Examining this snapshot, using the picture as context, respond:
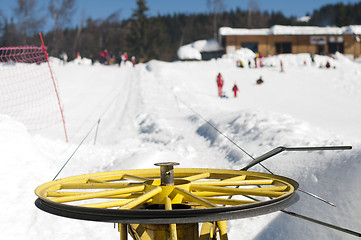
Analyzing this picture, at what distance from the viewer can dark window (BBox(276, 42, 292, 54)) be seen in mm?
55094

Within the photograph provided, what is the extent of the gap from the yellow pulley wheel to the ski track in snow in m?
2.00

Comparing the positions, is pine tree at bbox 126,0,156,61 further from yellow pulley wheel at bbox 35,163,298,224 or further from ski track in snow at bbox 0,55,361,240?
yellow pulley wheel at bbox 35,163,298,224

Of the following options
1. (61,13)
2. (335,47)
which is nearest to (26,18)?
(61,13)

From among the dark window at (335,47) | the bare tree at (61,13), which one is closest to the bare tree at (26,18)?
the bare tree at (61,13)

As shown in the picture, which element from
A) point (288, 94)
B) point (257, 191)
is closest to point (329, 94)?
point (288, 94)

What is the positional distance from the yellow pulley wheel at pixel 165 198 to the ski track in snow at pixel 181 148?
6.55 feet

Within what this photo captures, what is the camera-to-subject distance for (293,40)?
54.8m

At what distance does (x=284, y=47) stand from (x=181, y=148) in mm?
48739

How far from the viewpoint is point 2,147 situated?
7512 mm

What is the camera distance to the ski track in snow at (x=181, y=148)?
5.26 m

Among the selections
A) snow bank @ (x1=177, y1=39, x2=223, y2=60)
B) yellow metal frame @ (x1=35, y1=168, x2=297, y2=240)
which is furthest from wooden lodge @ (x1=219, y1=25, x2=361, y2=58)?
yellow metal frame @ (x1=35, y1=168, x2=297, y2=240)

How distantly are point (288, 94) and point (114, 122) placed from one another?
1457 cm

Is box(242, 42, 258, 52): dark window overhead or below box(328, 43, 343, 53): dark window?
overhead

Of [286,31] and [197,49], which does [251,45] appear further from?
[197,49]
